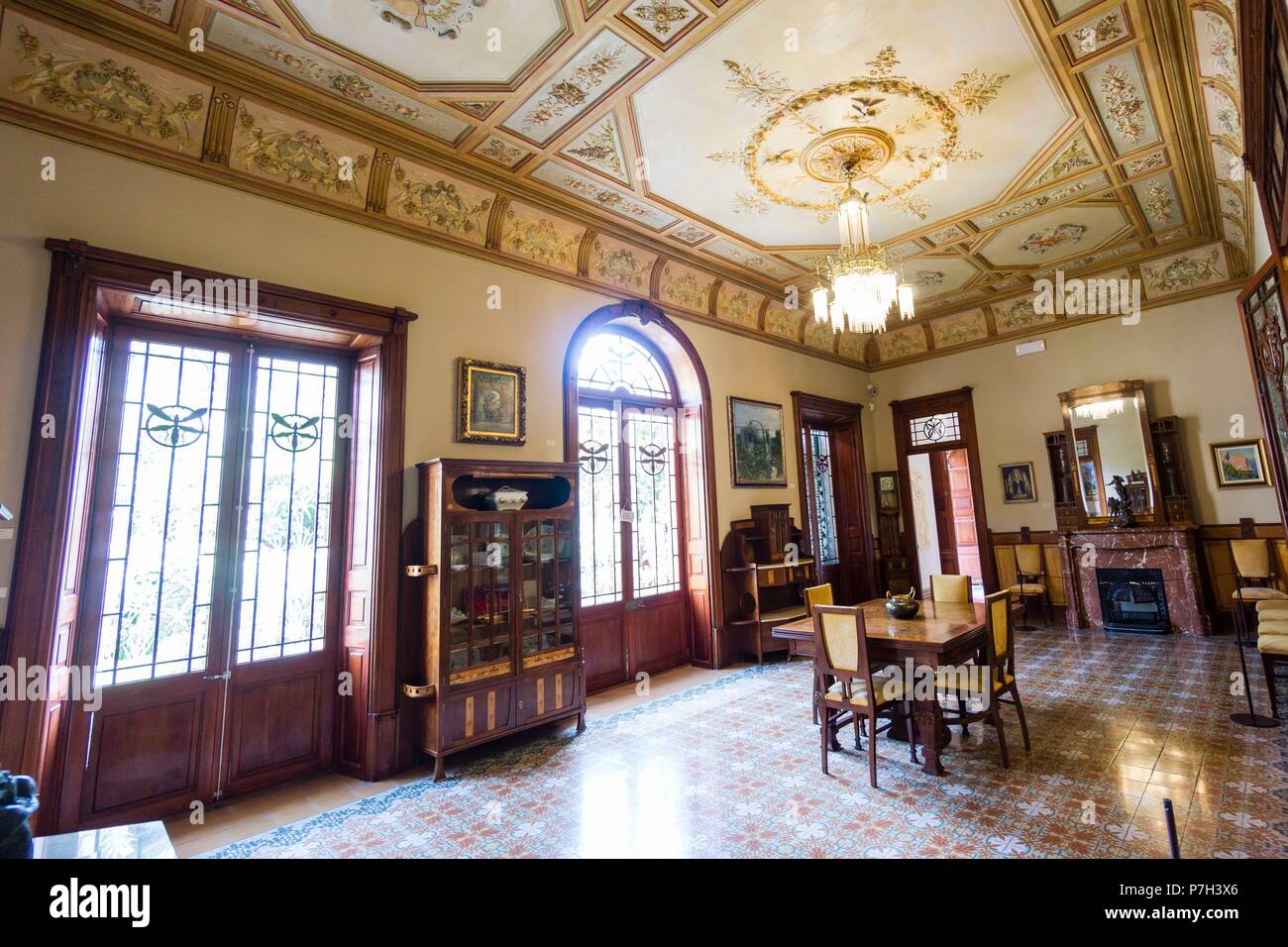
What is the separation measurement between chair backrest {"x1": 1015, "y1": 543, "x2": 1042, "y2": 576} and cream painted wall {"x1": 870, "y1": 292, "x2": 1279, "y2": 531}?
0.33 meters

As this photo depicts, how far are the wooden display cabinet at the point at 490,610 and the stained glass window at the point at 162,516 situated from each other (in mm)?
1288

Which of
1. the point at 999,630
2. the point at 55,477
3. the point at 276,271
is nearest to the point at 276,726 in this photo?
the point at 55,477

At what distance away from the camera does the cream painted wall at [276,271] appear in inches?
115

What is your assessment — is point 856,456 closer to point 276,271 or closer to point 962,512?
point 962,512

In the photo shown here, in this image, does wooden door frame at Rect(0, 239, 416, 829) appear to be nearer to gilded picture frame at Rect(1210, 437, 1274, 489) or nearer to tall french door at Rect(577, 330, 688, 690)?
tall french door at Rect(577, 330, 688, 690)

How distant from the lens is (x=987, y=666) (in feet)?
11.7

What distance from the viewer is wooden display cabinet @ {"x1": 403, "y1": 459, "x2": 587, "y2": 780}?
3867mm

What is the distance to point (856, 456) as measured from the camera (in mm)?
9102

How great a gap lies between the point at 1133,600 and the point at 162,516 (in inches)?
A: 384

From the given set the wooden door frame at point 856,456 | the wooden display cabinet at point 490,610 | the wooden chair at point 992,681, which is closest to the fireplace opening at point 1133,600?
the wooden door frame at point 856,456

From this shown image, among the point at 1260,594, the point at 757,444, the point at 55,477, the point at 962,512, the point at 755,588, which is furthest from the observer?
the point at 962,512

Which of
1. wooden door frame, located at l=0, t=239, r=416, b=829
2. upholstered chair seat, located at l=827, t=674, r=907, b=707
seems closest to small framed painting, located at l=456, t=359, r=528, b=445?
wooden door frame, located at l=0, t=239, r=416, b=829

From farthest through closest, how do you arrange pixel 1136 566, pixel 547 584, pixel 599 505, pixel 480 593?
1. pixel 1136 566
2. pixel 599 505
3. pixel 547 584
4. pixel 480 593
